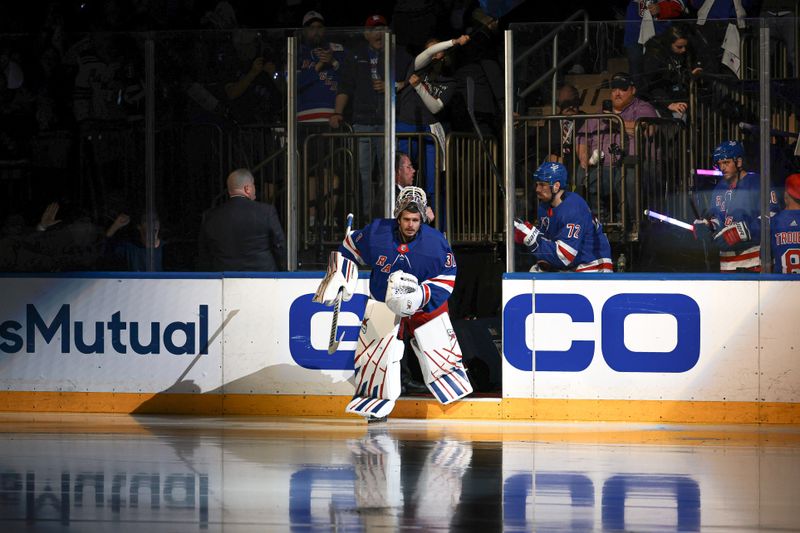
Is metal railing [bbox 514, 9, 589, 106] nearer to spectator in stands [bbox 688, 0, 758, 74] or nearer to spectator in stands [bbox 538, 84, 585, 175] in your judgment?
spectator in stands [bbox 538, 84, 585, 175]

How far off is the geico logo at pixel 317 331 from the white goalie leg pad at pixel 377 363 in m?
0.56

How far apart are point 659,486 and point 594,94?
362cm

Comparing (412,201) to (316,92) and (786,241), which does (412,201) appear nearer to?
(316,92)

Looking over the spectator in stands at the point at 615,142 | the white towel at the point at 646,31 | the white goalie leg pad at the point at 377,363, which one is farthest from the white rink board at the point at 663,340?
the white towel at the point at 646,31

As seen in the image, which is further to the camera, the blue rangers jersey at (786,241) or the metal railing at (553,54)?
the blue rangers jersey at (786,241)

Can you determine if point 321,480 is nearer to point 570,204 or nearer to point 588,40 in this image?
point 570,204

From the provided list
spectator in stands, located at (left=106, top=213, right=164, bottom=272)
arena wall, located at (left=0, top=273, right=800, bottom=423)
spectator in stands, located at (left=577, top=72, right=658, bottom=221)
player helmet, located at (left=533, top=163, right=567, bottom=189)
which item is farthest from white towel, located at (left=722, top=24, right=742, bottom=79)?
spectator in stands, located at (left=106, top=213, right=164, bottom=272)

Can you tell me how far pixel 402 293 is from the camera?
1067 cm

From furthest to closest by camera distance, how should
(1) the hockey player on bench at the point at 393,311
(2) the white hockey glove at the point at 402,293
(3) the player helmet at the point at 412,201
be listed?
(1) the hockey player on bench at the point at 393,311 → (3) the player helmet at the point at 412,201 → (2) the white hockey glove at the point at 402,293

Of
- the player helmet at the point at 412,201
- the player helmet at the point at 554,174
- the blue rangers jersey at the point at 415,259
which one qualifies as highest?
the player helmet at the point at 554,174

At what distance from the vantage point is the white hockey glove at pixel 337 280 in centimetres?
1100

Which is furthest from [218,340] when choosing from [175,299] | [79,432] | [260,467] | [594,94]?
[594,94]

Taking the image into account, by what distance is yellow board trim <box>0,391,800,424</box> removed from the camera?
11.1 meters

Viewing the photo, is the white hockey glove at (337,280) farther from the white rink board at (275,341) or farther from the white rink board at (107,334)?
the white rink board at (107,334)
